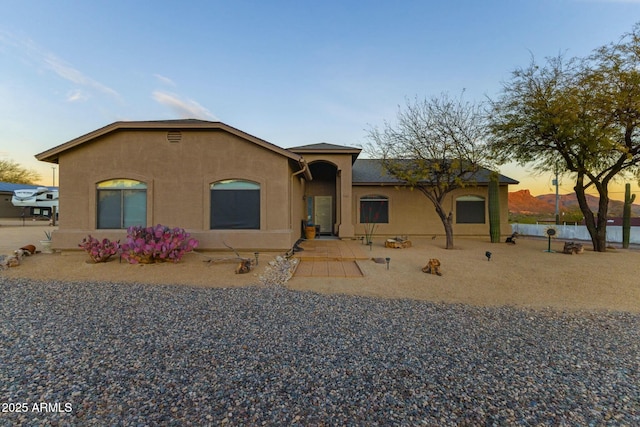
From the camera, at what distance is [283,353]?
3219 millimetres

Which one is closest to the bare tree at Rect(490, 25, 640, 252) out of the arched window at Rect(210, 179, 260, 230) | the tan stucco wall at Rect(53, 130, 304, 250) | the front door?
the front door

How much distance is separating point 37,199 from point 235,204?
27380mm

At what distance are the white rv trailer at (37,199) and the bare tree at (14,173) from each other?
21.4 meters

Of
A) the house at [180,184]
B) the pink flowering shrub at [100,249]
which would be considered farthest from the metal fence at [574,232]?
the pink flowering shrub at [100,249]

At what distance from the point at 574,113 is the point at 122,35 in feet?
55.4

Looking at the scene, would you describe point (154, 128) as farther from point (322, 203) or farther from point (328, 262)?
point (322, 203)

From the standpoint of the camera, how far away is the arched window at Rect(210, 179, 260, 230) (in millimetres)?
8953

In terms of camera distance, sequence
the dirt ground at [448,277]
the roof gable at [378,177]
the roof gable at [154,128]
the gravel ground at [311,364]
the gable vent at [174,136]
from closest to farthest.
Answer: the gravel ground at [311,364], the dirt ground at [448,277], the roof gable at [154,128], the gable vent at [174,136], the roof gable at [378,177]

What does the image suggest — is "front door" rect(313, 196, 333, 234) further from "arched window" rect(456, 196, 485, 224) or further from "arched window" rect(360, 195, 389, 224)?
"arched window" rect(456, 196, 485, 224)

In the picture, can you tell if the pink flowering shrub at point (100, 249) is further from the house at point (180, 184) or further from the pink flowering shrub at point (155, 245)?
the house at point (180, 184)

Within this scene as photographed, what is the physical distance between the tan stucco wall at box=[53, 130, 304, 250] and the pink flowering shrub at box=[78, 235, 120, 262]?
1002 millimetres

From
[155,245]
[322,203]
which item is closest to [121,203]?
[155,245]

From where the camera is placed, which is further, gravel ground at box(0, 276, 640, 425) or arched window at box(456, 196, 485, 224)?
arched window at box(456, 196, 485, 224)

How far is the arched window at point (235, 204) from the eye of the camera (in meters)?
8.95
